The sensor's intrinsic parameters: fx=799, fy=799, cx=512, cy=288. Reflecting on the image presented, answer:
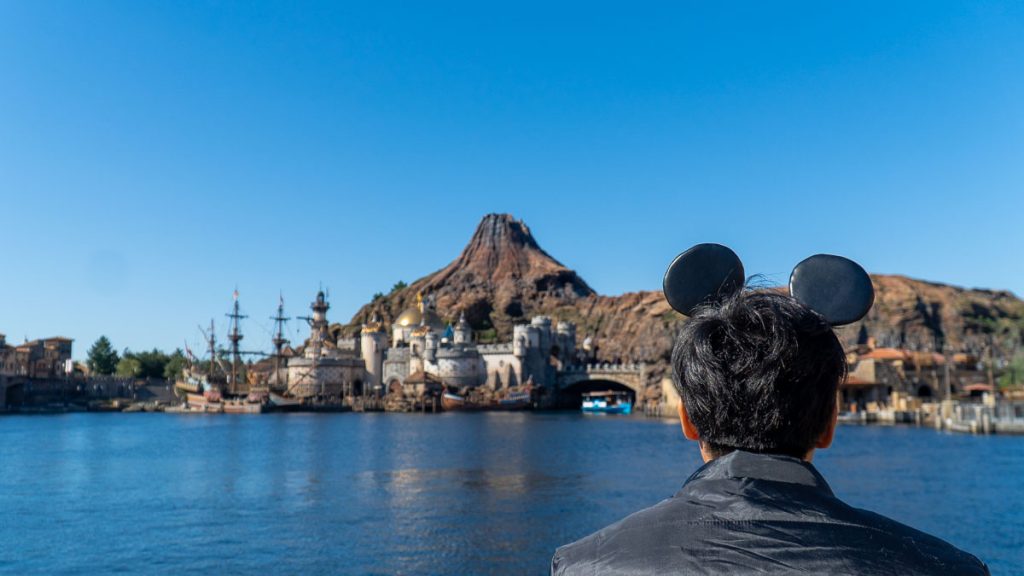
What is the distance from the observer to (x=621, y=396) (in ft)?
321

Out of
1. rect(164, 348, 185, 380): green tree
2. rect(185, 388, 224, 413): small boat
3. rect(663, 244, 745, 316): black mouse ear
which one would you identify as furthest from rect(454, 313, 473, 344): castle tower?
rect(663, 244, 745, 316): black mouse ear

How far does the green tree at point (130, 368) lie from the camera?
115812 mm

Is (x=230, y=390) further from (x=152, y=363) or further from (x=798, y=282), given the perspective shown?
(x=798, y=282)

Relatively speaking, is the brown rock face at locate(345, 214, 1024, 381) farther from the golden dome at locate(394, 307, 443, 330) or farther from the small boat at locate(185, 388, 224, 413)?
the small boat at locate(185, 388, 224, 413)

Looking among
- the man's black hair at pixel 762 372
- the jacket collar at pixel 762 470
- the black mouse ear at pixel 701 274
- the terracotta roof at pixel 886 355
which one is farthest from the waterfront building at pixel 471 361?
the jacket collar at pixel 762 470

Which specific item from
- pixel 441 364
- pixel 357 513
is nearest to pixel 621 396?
pixel 441 364

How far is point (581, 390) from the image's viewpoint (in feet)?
331

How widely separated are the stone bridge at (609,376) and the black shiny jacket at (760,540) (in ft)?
289

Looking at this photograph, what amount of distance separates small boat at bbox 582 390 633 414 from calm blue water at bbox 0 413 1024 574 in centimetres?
3865

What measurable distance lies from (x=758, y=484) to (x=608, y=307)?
386ft

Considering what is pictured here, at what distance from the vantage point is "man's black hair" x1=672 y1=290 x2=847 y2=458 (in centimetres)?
184

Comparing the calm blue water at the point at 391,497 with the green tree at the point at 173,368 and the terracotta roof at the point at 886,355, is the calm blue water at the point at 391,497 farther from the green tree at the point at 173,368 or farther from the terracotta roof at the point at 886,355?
the green tree at the point at 173,368

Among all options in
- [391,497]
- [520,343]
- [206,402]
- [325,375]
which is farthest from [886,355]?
[206,402]

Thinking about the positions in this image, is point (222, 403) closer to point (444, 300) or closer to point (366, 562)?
point (444, 300)
